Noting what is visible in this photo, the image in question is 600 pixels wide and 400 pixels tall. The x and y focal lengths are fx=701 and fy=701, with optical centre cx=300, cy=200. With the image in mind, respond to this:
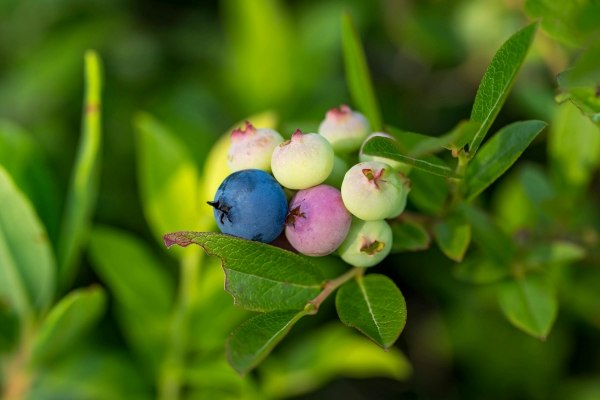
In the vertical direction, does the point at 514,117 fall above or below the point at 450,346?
above

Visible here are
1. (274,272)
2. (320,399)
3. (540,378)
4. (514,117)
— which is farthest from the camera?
(514,117)

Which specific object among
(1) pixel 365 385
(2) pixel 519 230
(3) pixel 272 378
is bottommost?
(1) pixel 365 385

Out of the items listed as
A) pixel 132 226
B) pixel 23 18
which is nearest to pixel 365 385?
pixel 132 226

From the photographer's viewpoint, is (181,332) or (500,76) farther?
(181,332)

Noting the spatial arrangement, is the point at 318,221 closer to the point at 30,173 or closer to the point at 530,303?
the point at 530,303

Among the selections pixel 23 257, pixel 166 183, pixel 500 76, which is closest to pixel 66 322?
pixel 23 257

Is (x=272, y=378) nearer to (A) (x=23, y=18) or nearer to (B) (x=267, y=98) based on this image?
(B) (x=267, y=98)

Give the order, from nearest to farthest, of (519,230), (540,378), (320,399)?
(519,230) < (540,378) < (320,399)
